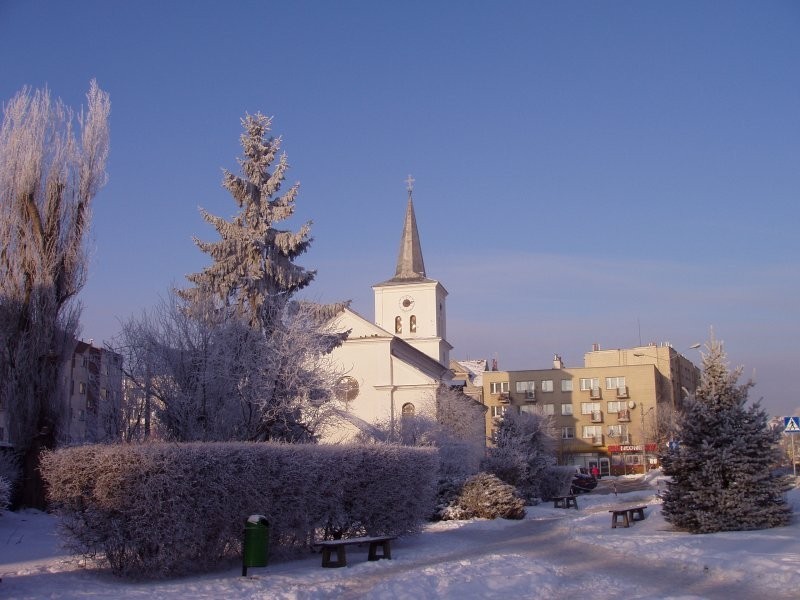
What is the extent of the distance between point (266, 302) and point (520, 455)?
14.2m

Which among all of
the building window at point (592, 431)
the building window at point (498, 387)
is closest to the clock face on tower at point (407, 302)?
the building window at point (498, 387)

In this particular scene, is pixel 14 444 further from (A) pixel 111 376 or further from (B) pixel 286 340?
(B) pixel 286 340

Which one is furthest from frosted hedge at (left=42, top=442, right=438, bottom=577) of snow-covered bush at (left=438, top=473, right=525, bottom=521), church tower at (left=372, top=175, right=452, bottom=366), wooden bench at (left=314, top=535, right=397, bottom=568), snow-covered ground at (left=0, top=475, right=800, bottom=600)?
church tower at (left=372, top=175, right=452, bottom=366)

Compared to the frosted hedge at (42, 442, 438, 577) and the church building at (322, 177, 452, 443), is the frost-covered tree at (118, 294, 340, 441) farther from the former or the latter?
the church building at (322, 177, 452, 443)

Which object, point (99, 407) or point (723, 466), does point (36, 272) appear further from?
point (723, 466)

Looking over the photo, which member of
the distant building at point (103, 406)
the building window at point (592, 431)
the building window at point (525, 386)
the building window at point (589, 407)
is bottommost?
the building window at point (592, 431)

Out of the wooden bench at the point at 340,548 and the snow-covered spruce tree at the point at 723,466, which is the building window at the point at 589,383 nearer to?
the snow-covered spruce tree at the point at 723,466

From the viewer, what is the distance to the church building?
54.2m

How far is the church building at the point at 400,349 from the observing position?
5422cm

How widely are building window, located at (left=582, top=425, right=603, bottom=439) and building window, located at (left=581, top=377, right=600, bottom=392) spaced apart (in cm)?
393

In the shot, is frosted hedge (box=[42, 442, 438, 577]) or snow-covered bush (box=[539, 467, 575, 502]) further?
snow-covered bush (box=[539, 467, 575, 502])

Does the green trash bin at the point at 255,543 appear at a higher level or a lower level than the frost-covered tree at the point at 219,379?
lower

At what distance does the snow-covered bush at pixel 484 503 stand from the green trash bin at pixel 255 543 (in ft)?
37.7

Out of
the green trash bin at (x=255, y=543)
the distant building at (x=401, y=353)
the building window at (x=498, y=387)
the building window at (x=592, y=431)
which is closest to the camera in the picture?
the green trash bin at (x=255, y=543)
